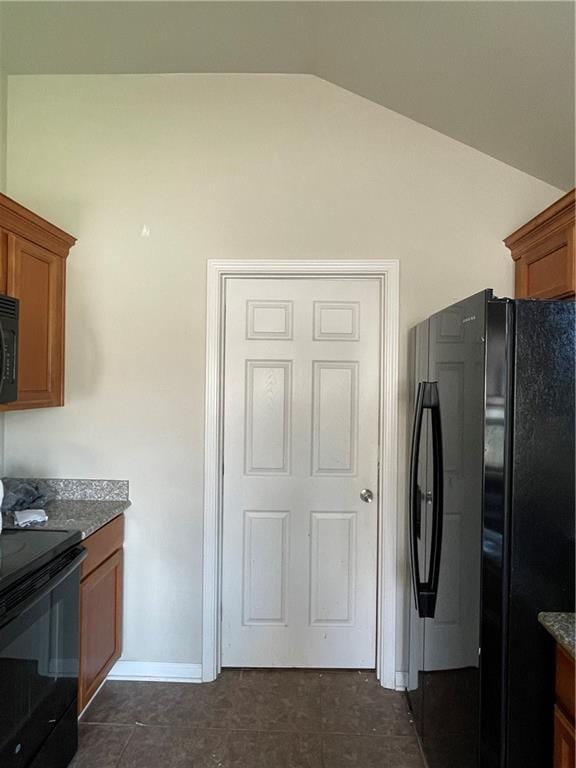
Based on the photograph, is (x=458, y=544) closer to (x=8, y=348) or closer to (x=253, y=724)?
(x=253, y=724)

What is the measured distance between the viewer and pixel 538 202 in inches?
89.5

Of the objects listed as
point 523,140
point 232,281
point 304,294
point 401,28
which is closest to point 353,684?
point 304,294

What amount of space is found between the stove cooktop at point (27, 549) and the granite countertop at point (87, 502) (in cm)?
17

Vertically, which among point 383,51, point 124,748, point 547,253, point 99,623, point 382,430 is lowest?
point 124,748

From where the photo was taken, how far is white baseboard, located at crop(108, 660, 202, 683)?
89.7 inches

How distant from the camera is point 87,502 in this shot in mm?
2277

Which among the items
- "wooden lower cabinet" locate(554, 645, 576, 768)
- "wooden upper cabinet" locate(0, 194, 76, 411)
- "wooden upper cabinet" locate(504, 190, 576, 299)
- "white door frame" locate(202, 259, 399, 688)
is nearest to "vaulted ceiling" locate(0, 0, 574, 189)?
"wooden upper cabinet" locate(504, 190, 576, 299)

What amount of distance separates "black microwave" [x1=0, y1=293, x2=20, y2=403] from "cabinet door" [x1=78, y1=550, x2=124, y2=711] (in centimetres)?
85

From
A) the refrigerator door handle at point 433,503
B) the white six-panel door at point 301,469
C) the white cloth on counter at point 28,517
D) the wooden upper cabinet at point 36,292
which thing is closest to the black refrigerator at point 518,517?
the refrigerator door handle at point 433,503

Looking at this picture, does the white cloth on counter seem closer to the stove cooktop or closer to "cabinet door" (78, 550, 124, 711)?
the stove cooktop

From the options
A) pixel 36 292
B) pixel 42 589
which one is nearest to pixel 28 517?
pixel 42 589

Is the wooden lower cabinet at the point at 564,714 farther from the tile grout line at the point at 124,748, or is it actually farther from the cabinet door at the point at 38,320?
the cabinet door at the point at 38,320

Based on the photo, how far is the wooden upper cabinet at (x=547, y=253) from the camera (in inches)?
69.2

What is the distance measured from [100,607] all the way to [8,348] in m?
1.23
